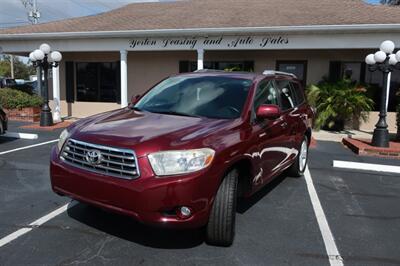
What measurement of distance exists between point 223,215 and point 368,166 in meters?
5.04

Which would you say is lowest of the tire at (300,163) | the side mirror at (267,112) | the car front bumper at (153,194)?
the tire at (300,163)

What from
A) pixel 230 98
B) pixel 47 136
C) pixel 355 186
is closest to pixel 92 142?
pixel 230 98

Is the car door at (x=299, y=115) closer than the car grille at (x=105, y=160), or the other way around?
the car grille at (x=105, y=160)

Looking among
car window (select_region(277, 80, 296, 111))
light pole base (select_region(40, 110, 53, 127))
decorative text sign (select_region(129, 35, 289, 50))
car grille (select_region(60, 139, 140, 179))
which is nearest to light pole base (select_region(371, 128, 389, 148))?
decorative text sign (select_region(129, 35, 289, 50))

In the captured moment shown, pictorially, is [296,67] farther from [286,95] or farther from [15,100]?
[15,100]

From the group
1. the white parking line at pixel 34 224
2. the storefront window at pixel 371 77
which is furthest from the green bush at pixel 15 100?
A: the storefront window at pixel 371 77

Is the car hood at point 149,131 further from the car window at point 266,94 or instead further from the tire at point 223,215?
the car window at point 266,94

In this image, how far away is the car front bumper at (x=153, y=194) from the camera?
3299mm

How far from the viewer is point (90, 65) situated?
16.4 meters

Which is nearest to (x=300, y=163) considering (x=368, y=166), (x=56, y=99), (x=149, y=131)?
(x=368, y=166)

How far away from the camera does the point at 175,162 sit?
3352mm

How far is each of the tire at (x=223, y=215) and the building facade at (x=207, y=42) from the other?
9.19m

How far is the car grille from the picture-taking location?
339cm

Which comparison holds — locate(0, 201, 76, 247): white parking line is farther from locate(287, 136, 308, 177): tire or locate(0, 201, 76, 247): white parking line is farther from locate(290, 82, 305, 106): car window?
locate(290, 82, 305, 106): car window
